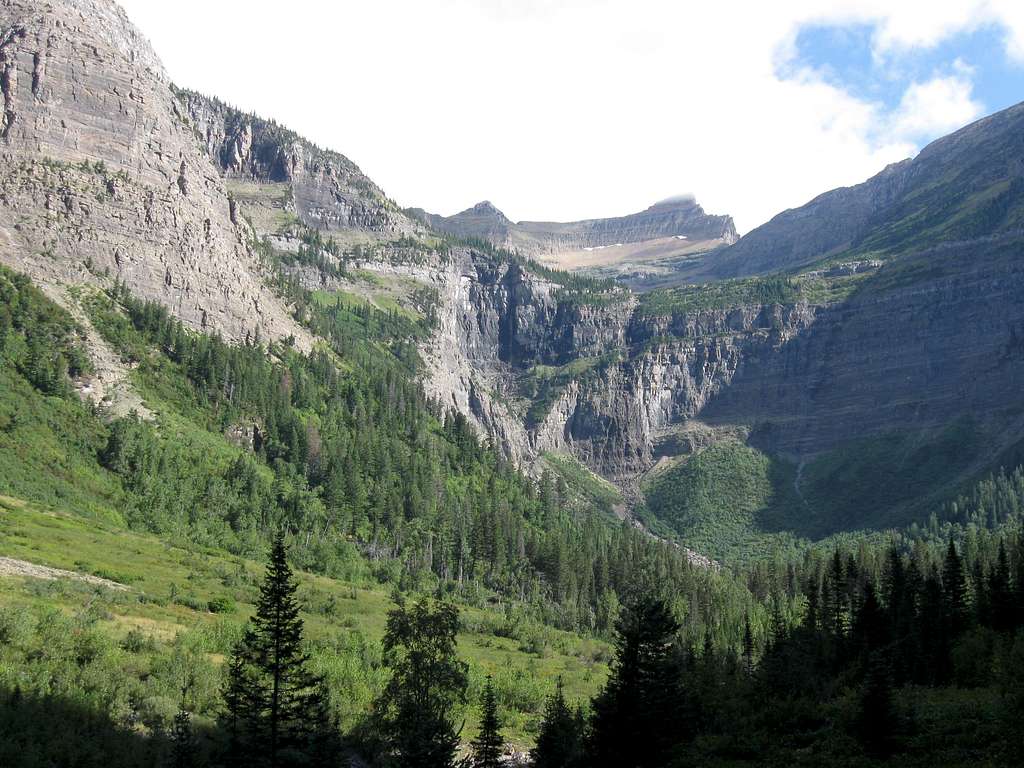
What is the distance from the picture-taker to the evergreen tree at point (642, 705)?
4388 centimetres

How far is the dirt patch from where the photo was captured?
67938 mm

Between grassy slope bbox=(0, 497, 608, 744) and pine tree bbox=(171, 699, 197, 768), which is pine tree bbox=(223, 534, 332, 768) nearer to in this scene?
pine tree bbox=(171, 699, 197, 768)

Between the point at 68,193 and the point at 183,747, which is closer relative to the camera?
the point at 183,747

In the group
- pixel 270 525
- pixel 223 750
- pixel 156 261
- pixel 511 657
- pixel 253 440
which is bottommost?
pixel 223 750

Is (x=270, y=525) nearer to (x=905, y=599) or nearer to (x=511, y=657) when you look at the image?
(x=511, y=657)

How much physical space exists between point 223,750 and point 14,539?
47.2 m

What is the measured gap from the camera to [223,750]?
150 feet

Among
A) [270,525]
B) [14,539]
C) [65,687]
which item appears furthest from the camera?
[270,525]

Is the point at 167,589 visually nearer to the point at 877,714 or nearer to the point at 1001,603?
the point at 877,714

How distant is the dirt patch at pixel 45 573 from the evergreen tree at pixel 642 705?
1892 inches

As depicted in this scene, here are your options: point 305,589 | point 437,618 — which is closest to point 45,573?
point 305,589

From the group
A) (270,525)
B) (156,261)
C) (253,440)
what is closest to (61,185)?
(156,261)

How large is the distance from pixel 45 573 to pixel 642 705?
5478cm

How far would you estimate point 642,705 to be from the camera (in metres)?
45.5
